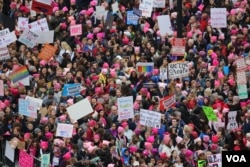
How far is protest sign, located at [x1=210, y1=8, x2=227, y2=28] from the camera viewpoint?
27.0 meters

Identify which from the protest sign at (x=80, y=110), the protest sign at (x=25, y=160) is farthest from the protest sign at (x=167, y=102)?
the protest sign at (x=25, y=160)

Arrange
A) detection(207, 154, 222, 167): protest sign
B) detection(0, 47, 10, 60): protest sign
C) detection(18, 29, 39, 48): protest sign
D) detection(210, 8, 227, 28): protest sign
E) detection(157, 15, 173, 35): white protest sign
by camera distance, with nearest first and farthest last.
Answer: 1. detection(207, 154, 222, 167): protest sign
2. detection(210, 8, 227, 28): protest sign
3. detection(0, 47, 10, 60): protest sign
4. detection(157, 15, 173, 35): white protest sign
5. detection(18, 29, 39, 48): protest sign

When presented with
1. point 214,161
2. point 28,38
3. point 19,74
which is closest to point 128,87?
point 19,74

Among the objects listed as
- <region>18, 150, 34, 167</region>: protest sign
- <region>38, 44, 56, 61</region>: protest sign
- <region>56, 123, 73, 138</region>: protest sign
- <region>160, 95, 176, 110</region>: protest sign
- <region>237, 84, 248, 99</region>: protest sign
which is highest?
<region>38, 44, 56, 61</region>: protest sign

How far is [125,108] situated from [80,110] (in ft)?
3.54

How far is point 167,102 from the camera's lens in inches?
904

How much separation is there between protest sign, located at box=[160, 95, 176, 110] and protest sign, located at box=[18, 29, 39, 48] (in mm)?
6316

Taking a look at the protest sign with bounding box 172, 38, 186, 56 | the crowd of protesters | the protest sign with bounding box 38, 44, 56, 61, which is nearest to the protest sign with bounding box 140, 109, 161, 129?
the crowd of protesters

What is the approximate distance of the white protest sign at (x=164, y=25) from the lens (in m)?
27.5

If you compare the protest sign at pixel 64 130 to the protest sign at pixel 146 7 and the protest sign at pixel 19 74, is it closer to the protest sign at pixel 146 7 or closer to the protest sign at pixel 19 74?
the protest sign at pixel 19 74

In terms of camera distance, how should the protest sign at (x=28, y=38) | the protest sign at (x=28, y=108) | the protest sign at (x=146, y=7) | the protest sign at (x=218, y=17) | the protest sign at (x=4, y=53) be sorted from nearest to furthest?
the protest sign at (x=28, y=108), the protest sign at (x=218, y=17), the protest sign at (x=4, y=53), the protest sign at (x=28, y=38), the protest sign at (x=146, y=7)

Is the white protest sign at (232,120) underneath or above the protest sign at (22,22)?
underneath

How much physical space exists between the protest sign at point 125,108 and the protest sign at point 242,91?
8.21ft

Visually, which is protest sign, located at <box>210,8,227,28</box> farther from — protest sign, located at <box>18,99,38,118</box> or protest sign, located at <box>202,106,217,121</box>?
protest sign, located at <box>18,99,38,118</box>
